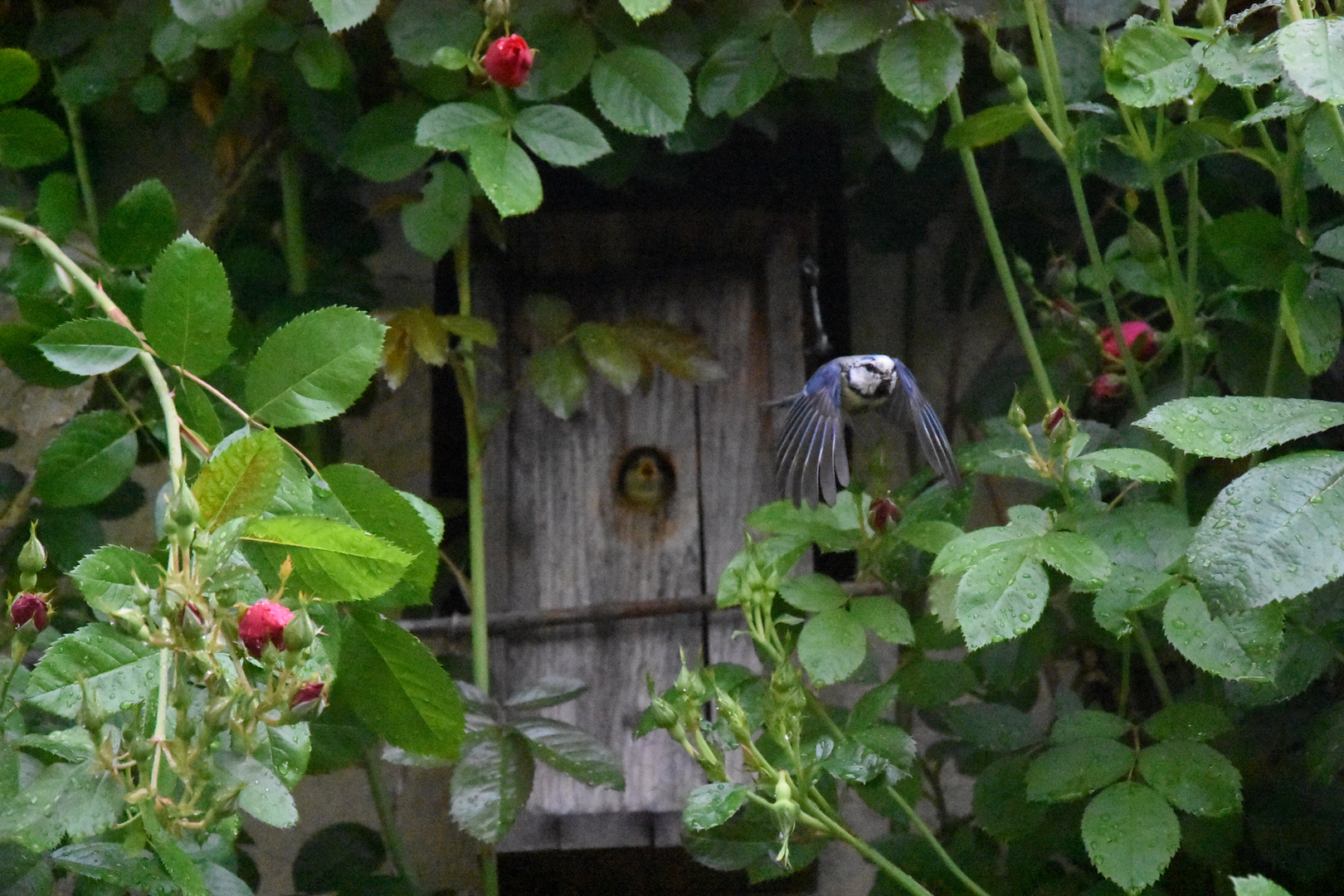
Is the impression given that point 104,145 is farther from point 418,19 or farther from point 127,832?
point 127,832

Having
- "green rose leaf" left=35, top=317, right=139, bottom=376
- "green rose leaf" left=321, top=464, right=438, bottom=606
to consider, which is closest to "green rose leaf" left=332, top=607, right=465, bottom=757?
"green rose leaf" left=321, top=464, right=438, bottom=606

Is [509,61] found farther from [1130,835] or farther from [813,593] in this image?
[1130,835]

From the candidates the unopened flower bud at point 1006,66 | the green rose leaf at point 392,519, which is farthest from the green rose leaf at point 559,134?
the green rose leaf at point 392,519

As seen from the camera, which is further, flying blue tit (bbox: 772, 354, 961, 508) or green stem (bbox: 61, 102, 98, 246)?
green stem (bbox: 61, 102, 98, 246)

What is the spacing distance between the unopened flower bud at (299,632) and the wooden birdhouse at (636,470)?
0.75 m

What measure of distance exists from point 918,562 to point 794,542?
148 mm

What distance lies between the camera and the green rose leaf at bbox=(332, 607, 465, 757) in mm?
947

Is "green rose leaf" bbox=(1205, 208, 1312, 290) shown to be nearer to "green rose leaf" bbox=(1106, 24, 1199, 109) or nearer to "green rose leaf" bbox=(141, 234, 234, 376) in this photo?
"green rose leaf" bbox=(1106, 24, 1199, 109)

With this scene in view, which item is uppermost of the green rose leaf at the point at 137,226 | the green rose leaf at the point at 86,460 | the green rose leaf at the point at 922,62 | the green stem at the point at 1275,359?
the green rose leaf at the point at 922,62

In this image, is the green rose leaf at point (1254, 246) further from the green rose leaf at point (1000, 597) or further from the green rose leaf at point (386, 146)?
the green rose leaf at point (386, 146)

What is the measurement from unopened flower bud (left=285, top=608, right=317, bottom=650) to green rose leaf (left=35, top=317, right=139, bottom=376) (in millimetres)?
343

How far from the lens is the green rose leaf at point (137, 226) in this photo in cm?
123

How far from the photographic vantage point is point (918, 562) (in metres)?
1.31

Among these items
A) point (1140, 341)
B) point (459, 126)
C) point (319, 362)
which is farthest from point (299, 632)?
point (1140, 341)
